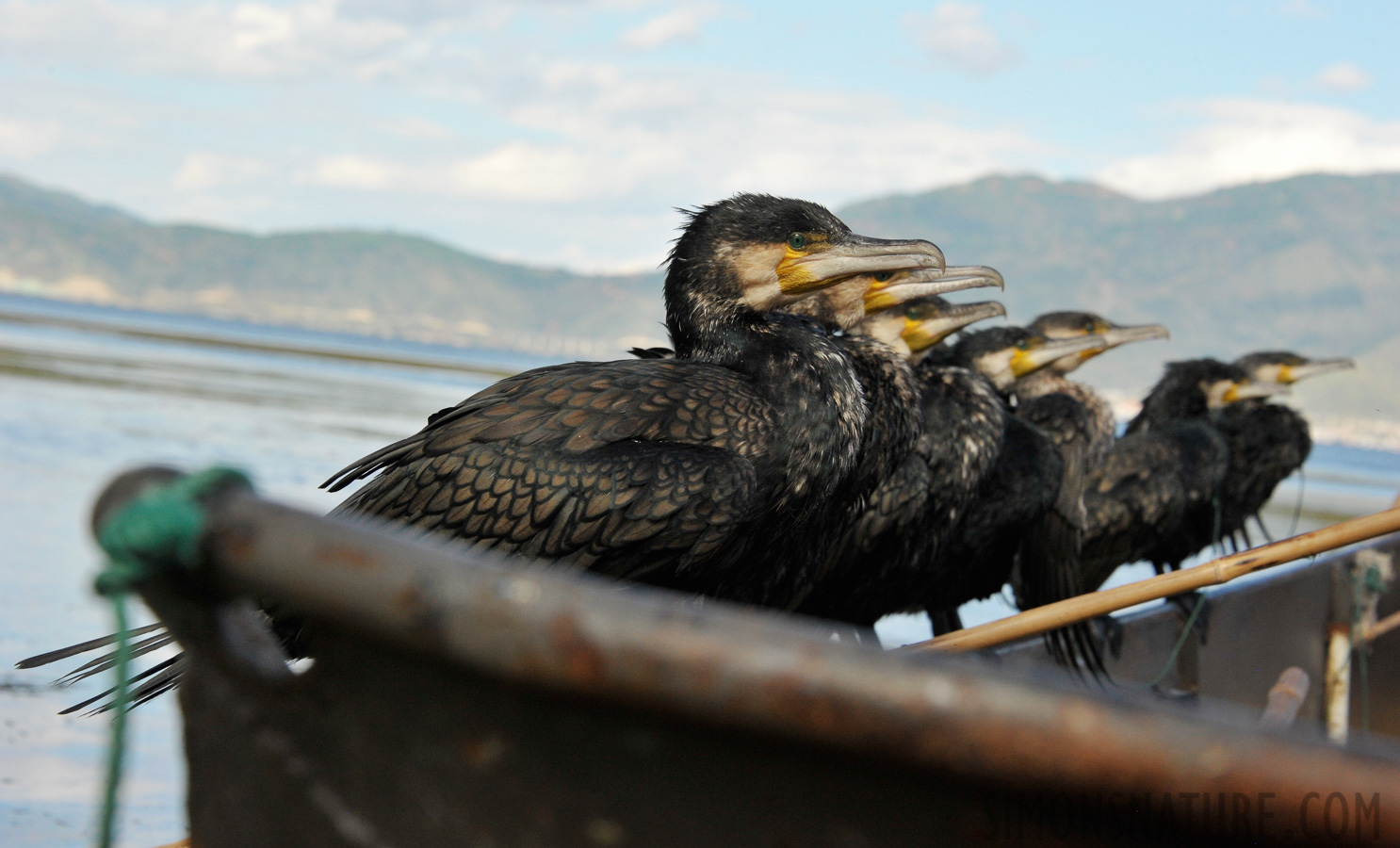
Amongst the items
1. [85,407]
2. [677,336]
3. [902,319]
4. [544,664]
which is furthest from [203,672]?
[85,407]

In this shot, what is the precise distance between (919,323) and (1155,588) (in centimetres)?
267

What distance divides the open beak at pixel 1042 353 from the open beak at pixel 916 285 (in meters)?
1.58

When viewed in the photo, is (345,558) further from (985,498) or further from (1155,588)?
(985,498)

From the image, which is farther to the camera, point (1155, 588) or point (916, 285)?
point (916, 285)

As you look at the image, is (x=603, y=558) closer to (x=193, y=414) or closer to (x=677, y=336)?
(x=677, y=336)

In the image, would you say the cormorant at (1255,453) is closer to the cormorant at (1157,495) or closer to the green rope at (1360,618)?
the cormorant at (1157,495)

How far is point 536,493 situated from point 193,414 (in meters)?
16.5

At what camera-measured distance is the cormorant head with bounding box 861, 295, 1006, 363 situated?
5750 mm

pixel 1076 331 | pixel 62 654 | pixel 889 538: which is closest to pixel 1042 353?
pixel 1076 331

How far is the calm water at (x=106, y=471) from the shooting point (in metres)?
4.51

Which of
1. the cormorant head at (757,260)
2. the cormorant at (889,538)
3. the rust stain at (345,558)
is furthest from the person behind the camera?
the cormorant at (889,538)

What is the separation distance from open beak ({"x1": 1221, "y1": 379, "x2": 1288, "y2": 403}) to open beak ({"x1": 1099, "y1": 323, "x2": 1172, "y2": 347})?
72cm

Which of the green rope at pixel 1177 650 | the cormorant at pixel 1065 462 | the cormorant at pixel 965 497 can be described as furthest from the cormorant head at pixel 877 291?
the green rope at pixel 1177 650

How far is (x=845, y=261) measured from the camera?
382 centimetres
